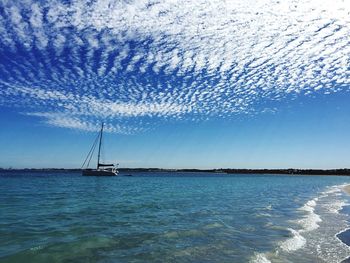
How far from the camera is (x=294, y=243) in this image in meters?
13.9

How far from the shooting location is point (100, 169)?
104000 millimetres

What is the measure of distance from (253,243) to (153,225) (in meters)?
5.68

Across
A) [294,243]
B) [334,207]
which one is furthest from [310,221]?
[334,207]

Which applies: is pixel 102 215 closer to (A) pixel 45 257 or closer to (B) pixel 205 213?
(B) pixel 205 213

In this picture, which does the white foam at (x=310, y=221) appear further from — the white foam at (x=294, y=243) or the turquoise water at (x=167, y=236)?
the white foam at (x=294, y=243)

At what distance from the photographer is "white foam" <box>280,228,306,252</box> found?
1306cm

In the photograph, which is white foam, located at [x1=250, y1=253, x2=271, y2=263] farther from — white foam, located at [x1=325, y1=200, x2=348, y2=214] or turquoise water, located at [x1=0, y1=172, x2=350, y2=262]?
white foam, located at [x1=325, y1=200, x2=348, y2=214]

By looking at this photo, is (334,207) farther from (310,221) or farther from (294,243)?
(294,243)

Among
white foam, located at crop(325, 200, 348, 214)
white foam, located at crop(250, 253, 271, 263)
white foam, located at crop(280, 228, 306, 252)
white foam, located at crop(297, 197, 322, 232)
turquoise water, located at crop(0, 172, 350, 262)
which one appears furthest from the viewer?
white foam, located at crop(325, 200, 348, 214)

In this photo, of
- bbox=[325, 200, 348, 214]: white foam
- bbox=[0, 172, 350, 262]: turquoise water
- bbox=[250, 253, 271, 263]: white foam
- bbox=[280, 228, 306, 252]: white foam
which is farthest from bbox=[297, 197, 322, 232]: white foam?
bbox=[250, 253, 271, 263]: white foam

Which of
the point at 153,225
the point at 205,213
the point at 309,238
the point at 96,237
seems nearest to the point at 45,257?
the point at 96,237

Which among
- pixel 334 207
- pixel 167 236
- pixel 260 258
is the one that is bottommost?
pixel 260 258

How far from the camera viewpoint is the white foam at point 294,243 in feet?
42.9

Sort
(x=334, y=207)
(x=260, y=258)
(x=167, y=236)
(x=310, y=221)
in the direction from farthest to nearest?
(x=334, y=207) → (x=310, y=221) → (x=167, y=236) → (x=260, y=258)
